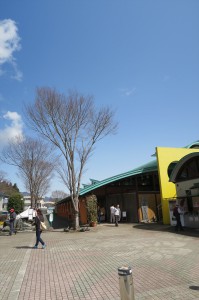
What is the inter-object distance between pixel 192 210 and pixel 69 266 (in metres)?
10.8

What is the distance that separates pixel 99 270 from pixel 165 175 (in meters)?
13.1

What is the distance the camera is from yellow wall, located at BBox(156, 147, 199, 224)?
18.4 metres

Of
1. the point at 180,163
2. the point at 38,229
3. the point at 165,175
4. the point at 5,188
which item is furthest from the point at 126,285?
the point at 5,188

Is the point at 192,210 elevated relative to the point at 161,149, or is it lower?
lower

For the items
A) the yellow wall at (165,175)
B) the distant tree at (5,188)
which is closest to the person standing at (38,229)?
the yellow wall at (165,175)

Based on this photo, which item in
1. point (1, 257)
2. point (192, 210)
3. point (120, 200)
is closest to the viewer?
point (1, 257)

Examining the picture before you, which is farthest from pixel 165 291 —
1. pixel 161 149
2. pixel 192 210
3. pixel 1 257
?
pixel 161 149

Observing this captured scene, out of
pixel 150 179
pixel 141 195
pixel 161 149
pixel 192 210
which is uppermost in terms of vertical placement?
pixel 161 149

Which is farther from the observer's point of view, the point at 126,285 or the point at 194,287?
the point at 194,287

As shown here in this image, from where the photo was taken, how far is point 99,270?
7.14 metres

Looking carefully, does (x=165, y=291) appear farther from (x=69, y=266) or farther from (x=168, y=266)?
(x=69, y=266)

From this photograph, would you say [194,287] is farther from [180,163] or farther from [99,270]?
[180,163]

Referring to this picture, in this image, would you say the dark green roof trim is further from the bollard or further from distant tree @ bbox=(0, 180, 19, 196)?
distant tree @ bbox=(0, 180, 19, 196)

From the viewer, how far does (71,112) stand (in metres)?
17.3
